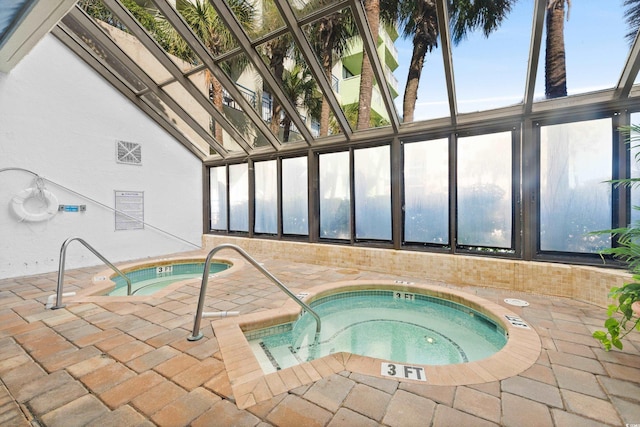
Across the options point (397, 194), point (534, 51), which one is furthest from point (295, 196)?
point (534, 51)

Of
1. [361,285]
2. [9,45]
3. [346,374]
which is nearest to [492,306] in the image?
[361,285]

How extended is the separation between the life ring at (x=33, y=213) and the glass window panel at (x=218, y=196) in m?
3.57

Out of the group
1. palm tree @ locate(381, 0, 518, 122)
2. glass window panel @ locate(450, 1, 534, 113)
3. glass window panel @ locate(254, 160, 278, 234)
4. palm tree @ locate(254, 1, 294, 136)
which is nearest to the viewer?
glass window panel @ locate(450, 1, 534, 113)

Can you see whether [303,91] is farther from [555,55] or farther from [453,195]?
[555,55]

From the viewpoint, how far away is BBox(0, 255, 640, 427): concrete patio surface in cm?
164

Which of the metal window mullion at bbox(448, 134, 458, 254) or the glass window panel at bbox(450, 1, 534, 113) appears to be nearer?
the glass window panel at bbox(450, 1, 534, 113)

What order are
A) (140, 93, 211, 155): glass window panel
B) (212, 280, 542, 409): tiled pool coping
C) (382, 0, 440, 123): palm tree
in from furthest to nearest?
(140, 93, 211, 155): glass window panel, (382, 0, 440, 123): palm tree, (212, 280, 542, 409): tiled pool coping

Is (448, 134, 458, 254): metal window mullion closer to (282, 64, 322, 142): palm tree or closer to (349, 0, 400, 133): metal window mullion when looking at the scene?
(349, 0, 400, 133): metal window mullion

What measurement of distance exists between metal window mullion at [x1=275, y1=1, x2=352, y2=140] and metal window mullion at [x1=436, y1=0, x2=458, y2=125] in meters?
1.83

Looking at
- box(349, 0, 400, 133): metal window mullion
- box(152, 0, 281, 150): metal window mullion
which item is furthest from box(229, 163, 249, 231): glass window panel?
box(349, 0, 400, 133): metal window mullion

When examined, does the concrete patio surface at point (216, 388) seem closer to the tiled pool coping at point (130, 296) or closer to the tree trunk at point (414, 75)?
the tiled pool coping at point (130, 296)

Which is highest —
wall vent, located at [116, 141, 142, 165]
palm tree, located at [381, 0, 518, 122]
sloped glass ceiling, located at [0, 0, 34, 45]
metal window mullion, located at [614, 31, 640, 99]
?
palm tree, located at [381, 0, 518, 122]

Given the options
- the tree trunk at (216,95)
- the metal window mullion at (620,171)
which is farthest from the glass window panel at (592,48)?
the tree trunk at (216,95)

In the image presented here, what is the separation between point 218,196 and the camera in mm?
8500
